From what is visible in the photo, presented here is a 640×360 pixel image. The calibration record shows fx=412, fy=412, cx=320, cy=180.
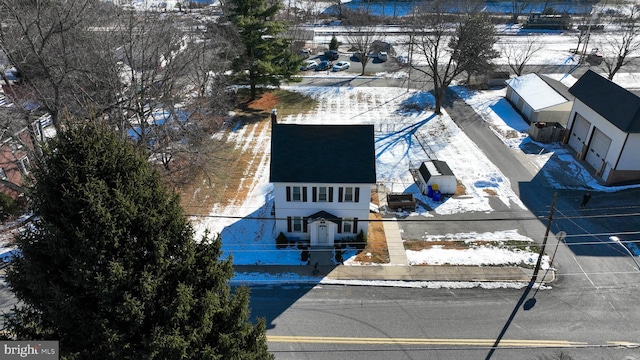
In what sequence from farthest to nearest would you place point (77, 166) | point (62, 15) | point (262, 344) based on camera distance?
point (62, 15) < point (262, 344) < point (77, 166)

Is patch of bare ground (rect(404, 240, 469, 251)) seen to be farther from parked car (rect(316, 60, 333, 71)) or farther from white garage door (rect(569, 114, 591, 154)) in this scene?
parked car (rect(316, 60, 333, 71))

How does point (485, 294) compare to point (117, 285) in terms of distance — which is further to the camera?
point (485, 294)

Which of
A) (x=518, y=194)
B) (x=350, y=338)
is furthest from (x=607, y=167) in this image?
(x=350, y=338)

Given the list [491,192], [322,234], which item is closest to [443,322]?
[322,234]

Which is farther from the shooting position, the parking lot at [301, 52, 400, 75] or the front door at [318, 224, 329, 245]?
the parking lot at [301, 52, 400, 75]

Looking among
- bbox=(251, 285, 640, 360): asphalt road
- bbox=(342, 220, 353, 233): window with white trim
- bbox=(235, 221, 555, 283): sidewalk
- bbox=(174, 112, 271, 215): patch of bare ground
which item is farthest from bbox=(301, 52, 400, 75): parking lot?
bbox=(251, 285, 640, 360): asphalt road

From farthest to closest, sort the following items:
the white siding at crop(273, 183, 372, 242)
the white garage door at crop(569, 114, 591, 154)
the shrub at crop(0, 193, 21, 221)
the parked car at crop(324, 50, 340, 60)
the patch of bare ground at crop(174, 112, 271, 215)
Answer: the parked car at crop(324, 50, 340, 60)
the white garage door at crop(569, 114, 591, 154)
the patch of bare ground at crop(174, 112, 271, 215)
the shrub at crop(0, 193, 21, 221)
the white siding at crop(273, 183, 372, 242)

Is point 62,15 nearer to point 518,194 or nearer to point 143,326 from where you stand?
point 143,326
